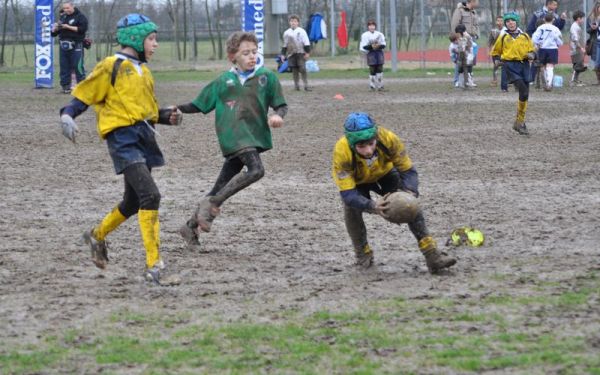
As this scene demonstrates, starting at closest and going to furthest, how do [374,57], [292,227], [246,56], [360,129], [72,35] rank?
[360,129]
[246,56]
[292,227]
[72,35]
[374,57]

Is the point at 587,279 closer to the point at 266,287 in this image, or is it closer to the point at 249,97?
the point at 266,287

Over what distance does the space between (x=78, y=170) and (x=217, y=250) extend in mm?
5093

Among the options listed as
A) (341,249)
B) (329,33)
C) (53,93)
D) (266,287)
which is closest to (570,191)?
(341,249)

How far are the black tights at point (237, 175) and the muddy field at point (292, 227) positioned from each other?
43cm

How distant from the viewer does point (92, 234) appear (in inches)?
309

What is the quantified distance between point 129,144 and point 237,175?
141 cm

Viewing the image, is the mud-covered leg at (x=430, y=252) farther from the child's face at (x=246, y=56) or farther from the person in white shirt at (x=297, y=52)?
the person in white shirt at (x=297, y=52)

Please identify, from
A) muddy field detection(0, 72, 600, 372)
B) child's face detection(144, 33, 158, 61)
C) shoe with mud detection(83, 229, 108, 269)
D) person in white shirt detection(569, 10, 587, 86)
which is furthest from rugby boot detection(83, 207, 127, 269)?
person in white shirt detection(569, 10, 587, 86)

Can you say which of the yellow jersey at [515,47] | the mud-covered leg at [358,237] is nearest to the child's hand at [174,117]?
the mud-covered leg at [358,237]

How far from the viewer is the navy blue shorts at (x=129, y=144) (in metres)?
7.58

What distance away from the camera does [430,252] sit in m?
7.48

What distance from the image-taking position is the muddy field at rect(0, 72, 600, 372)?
697 cm

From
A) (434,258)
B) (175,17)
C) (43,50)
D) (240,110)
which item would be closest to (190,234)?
(240,110)

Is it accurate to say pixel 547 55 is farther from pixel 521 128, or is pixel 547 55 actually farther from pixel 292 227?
pixel 292 227
